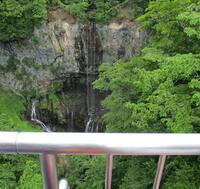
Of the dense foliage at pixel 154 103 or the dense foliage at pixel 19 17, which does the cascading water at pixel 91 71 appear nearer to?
the dense foliage at pixel 19 17

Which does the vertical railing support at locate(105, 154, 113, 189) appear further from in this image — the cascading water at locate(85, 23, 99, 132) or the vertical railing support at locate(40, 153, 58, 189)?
the cascading water at locate(85, 23, 99, 132)

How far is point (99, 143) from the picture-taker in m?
1.14

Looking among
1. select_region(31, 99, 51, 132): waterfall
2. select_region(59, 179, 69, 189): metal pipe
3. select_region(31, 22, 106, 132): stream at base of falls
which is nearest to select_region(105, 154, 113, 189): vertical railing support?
select_region(59, 179, 69, 189): metal pipe

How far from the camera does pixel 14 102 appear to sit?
1569cm

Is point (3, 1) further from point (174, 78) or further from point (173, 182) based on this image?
point (173, 182)

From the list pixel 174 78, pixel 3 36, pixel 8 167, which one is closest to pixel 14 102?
pixel 3 36

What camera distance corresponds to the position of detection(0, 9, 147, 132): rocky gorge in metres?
15.9

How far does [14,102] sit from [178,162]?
9.94 metres

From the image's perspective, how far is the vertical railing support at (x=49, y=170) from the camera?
117 cm

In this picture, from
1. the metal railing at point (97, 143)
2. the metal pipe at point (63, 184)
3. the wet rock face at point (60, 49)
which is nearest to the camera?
the metal railing at point (97, 143)

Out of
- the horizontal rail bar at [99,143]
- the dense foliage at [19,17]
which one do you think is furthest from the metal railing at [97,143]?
the dense foliage at [19,17]

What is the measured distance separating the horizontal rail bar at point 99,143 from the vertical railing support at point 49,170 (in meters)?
0.03

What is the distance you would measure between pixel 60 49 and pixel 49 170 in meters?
15.2

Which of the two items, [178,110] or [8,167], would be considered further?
[8,167]
